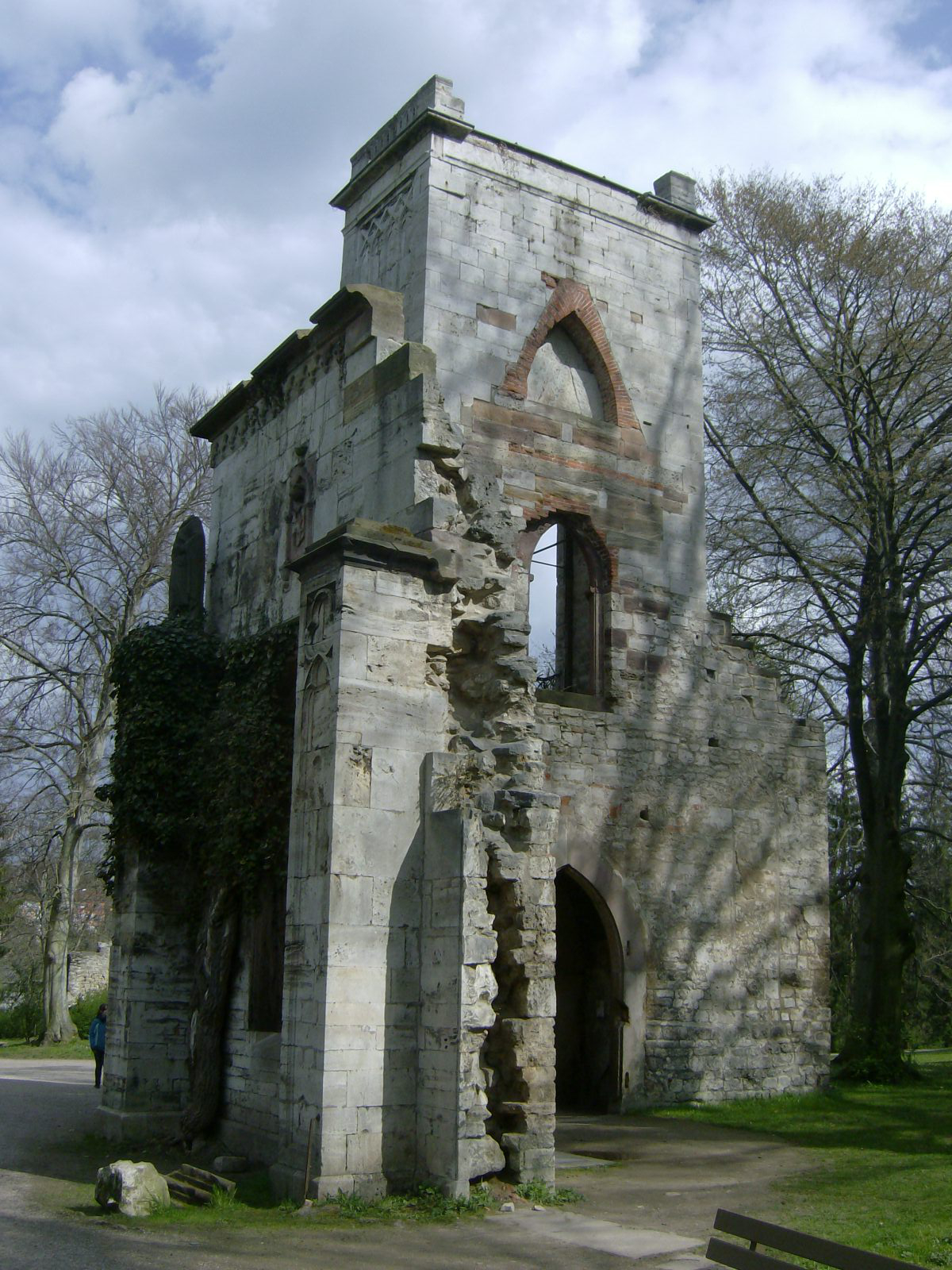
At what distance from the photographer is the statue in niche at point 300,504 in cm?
1192

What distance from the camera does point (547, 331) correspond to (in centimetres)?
1385

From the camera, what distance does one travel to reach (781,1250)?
5293 millimetres

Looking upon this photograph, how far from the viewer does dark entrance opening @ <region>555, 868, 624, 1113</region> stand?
41.3 feet

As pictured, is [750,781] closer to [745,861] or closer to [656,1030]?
[745,861]

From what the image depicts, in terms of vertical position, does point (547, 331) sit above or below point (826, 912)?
above

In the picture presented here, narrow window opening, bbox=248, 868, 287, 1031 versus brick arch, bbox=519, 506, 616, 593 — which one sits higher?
brick arch, bbox=519, 506, 616, 593

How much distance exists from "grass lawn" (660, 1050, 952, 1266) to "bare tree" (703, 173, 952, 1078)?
7.80 feet

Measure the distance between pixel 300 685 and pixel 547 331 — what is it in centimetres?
630

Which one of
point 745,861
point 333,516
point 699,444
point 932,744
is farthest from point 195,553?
point 932,744

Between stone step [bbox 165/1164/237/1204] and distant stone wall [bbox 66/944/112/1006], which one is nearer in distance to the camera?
stone step [bbox 165/1164/237/1204]

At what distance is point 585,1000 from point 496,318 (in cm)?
741

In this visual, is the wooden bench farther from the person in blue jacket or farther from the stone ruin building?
the person in blue jacket

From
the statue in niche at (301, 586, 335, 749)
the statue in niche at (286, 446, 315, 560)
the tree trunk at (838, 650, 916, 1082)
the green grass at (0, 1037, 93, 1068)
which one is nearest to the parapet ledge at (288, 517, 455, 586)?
the statue in niche at (301, 586, 335, 749)

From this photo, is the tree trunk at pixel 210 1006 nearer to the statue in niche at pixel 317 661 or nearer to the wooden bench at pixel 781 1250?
the statue in niche at pixel 317 661
